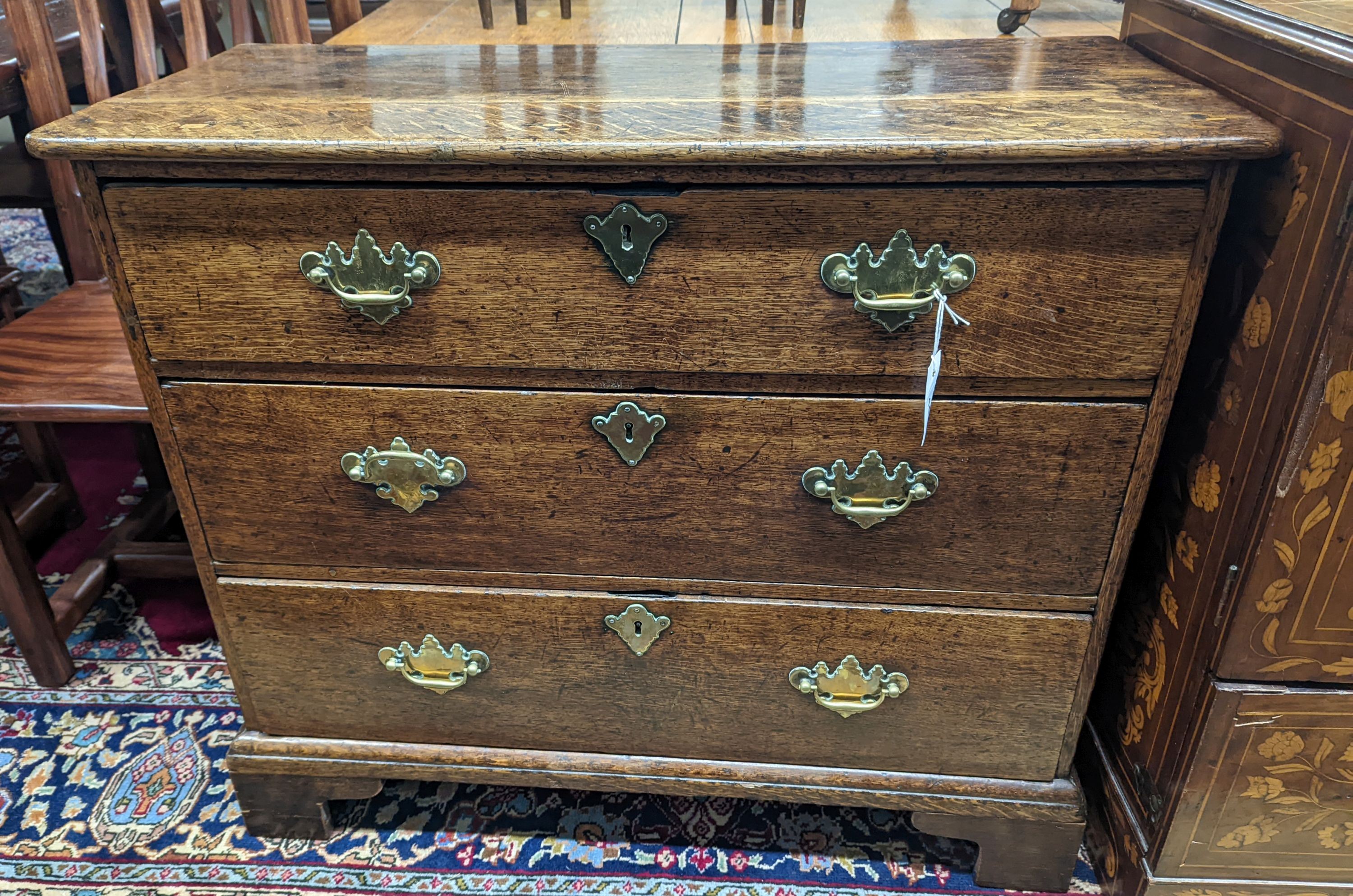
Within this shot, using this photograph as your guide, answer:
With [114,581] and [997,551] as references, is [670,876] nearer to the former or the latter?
[997,551]

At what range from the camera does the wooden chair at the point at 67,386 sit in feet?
4.27

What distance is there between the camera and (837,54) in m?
1.06

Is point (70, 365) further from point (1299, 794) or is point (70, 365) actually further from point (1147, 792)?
point (1299, 794)

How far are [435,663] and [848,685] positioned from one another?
49 cm

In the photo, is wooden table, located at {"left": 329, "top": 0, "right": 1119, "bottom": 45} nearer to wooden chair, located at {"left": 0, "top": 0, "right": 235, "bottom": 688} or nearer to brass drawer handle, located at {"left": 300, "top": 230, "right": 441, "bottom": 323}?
wooden chair, located at {"left": 0, "top": 0, "right": 235, "bottom": 688}

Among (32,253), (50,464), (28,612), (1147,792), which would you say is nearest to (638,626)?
(1147,792)

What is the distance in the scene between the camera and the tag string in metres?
0.81

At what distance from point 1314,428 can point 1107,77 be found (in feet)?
1.32

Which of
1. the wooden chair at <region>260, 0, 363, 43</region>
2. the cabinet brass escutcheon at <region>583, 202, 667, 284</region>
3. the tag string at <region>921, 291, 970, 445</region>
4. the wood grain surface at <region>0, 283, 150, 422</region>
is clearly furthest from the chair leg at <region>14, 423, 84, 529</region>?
the tag string at <region>921, 291, 970, 445</region>

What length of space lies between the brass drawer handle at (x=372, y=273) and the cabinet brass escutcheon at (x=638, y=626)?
42 centimetres

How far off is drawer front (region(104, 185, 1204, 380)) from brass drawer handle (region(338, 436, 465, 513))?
0.11 metres

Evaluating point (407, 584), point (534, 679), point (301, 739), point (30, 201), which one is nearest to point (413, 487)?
point (407, 584)

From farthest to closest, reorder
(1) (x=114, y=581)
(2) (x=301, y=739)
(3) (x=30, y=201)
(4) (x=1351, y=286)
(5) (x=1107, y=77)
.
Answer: (3) (x=30, y=201)
(1) (x=114, y=581)
(2) (x=301, y=739)
(5) (x=1107, y=77)
(4) (x=1351, y=286)

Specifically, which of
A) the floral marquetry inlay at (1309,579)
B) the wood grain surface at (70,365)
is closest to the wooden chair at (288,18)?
the wood grain surface at (70,365)
